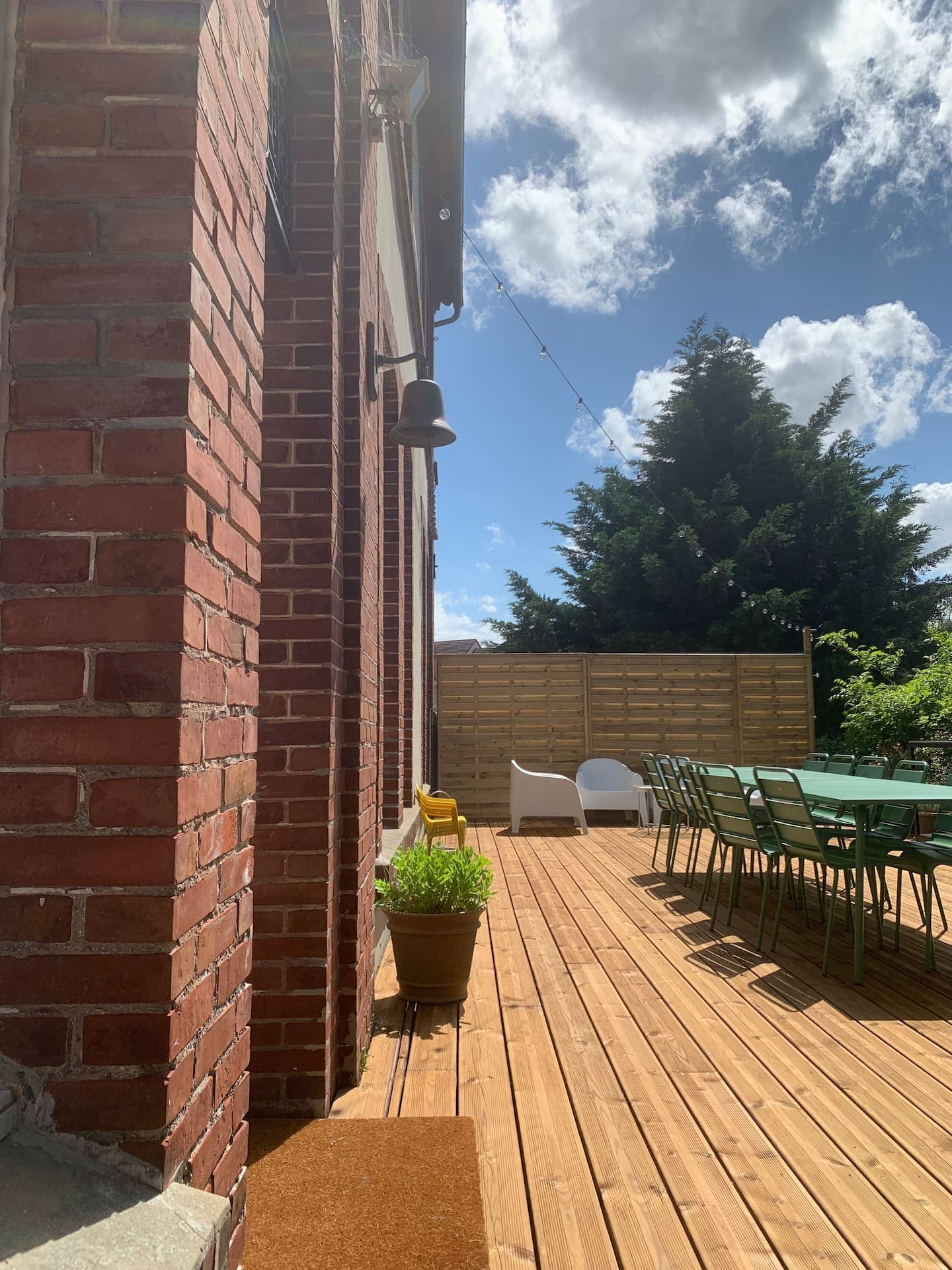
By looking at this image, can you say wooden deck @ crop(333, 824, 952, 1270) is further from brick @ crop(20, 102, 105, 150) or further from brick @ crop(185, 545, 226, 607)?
brick @ crop(20, 102, 105, 150)

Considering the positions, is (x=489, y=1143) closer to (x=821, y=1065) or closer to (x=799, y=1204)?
(x=799, y=1204)

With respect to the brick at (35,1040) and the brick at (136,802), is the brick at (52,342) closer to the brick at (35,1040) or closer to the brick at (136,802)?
the brick at (136,802)

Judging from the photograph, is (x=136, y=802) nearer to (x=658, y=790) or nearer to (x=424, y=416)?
(x=424, y=416)

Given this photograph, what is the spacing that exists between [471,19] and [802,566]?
12.9 metres

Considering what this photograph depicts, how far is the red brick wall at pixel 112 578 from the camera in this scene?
36.2 inches

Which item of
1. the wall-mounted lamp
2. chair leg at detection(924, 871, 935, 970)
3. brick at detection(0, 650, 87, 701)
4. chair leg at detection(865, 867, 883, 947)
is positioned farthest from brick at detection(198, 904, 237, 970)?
chair leg at detection(865, 867, 883, 947)

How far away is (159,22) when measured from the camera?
3.33ft

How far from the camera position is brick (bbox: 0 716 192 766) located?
3.04ft

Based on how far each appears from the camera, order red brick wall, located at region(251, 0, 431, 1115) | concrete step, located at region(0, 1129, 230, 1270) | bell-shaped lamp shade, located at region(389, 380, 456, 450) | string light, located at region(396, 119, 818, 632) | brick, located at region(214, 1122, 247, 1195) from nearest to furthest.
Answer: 1. concrete step, located at region(0, 1129, 230, 1270)
2. brick, located at region(214, 1122, 247, 1195)
3. red brick wall, located at region(251, 0, 431, 1115)
4. bell-shaped lamp shade, located at region(389, 380, 456, 450)
5. string light, located at region(396, 119, 818, 632)

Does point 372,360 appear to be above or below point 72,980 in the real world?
above

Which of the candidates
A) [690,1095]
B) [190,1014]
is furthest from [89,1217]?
[690,1095]

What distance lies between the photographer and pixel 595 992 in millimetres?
3475

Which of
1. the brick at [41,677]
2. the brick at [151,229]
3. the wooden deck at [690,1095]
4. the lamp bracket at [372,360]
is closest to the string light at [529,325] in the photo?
the lamp bracket at [372,360]

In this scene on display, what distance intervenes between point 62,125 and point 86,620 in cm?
59
